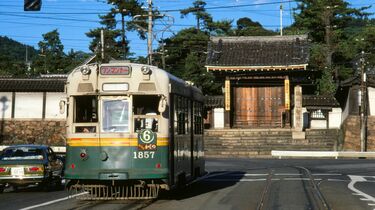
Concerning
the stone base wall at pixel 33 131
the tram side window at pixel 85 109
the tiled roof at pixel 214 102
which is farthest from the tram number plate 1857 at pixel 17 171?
the tiled roof at pixel 214 102

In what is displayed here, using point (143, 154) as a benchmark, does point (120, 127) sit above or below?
above

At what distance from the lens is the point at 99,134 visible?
1310cm

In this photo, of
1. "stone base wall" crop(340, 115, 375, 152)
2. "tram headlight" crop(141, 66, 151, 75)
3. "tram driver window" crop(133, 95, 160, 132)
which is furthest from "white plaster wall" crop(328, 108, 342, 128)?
Result: "tram headlight" crop(141, 66, 151, 75)

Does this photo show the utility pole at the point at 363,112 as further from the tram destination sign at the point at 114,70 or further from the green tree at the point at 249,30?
the tram destination sign at the point at 114,70

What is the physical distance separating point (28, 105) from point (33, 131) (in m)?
2.26

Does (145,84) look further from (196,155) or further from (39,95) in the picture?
(39,95)

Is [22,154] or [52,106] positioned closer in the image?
[22,154]

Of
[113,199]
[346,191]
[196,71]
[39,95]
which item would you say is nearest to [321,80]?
[196,71]

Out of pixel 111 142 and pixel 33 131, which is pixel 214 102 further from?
pixel 111 142

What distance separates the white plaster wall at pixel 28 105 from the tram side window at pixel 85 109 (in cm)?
3703

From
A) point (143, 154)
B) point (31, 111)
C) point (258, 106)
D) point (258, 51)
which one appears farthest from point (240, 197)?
point (258, 51)

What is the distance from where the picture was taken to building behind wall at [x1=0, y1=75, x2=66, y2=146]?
4894cm

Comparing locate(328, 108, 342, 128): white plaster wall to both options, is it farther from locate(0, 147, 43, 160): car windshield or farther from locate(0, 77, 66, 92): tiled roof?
locate(0, 147, 43, 160): car windshield

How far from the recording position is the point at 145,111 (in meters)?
13.4
